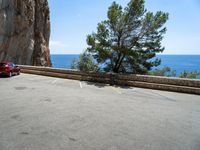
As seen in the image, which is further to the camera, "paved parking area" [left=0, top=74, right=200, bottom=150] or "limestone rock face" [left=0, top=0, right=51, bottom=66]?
"limestone rock face" [left=0, top=0, right=51, bottom=66]

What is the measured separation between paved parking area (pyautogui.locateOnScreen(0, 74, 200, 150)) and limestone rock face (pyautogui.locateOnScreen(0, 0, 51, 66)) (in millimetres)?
27579

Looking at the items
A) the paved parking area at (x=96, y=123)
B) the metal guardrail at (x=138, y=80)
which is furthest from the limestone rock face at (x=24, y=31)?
the paved parking area at (x=96, y=123)

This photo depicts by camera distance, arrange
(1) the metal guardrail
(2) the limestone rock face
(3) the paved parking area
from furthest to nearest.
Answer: (2) the limestone rock face
(1) the metal guardrail
(3) the paved parking area

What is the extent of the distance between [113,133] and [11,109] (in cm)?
439

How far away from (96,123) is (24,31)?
34412 mm

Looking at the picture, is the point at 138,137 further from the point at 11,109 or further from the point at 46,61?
the point at 46,61

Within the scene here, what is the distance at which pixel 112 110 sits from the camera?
7.36 metres

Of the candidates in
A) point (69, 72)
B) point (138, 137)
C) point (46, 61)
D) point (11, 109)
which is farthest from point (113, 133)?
point (46, 61)

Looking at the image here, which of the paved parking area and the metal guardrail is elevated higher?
the metal guardrail

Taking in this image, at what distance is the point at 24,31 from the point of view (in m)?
35.0

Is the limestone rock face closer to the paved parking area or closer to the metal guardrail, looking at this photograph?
the metal guardrail

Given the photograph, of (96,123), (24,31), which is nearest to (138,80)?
(96,123)

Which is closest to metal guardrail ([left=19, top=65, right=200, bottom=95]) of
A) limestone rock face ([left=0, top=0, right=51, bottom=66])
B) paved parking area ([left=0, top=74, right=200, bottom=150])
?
paved parking area ([left=0, top=74, right=200, bottom=150])

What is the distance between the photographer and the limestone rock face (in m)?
32.1
